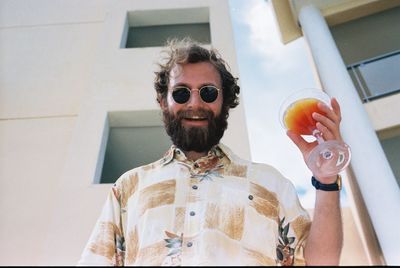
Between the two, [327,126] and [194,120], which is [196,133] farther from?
[327,126]

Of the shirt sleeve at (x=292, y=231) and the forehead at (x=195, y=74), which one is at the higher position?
the forehead at (x=195, y=74)

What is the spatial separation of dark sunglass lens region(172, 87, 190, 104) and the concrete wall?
1.36 metres

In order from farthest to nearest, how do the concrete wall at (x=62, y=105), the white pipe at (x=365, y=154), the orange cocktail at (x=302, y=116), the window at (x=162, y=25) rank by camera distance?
the window at (x=162, y=25) → the concrete wall at (x=62, y=105) → the white pipe at (x=365, y=154) → the orange cocktail at (x=302, y=116)

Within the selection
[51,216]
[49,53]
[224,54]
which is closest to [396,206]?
[224,54]

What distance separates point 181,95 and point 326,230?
3.28 ft

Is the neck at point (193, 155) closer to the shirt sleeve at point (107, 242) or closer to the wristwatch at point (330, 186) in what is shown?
the shirt sleeve at point (107, 242)

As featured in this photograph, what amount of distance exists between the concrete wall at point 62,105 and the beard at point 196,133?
1235 millimetres

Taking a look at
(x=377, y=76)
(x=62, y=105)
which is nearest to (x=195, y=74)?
(x=62, y=105)

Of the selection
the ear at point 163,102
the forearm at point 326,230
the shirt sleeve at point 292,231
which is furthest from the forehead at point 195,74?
the forearm at point 326,230

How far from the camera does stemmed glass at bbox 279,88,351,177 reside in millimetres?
1365

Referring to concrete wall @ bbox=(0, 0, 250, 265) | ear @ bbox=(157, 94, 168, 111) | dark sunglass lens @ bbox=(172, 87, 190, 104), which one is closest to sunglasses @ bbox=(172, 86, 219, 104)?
dark sunglass lens @ bbox=(172, 87, 190, 104)

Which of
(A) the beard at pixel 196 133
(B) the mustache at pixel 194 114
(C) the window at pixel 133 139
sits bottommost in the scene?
(A) the beard at pixel 196 133

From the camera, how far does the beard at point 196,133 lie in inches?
72.4

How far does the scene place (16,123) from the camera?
170 inches
